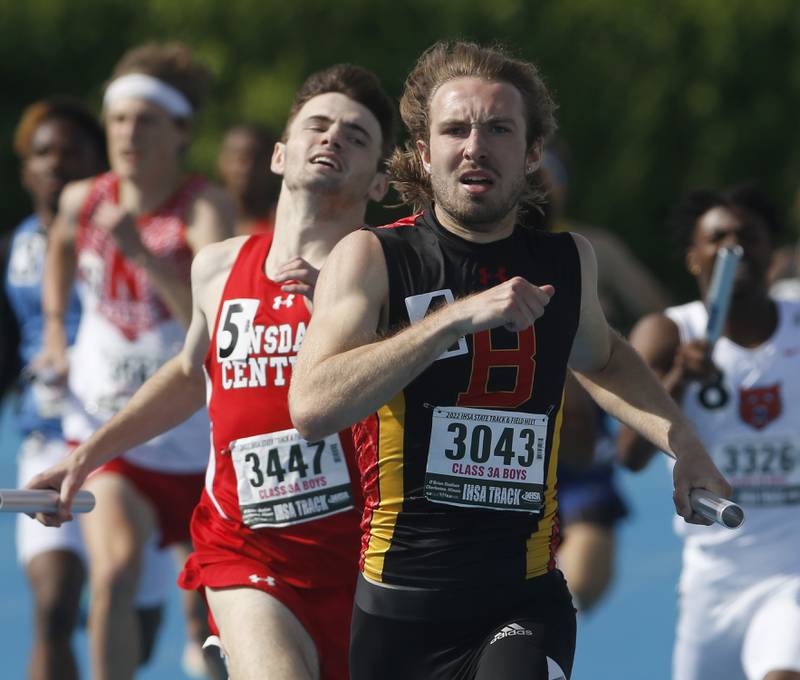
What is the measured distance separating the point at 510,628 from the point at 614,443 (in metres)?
4.56

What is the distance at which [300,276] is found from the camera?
424 cm

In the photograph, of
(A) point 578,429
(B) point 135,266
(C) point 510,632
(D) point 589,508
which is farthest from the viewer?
(D) point 589,508

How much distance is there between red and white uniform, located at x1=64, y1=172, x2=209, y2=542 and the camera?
6.26 meters

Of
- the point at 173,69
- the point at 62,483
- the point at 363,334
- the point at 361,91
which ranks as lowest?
the point at 62,483

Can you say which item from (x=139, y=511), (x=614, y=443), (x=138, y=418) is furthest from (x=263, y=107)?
(x=138, y=418)

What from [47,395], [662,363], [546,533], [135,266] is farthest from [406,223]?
[47,395]

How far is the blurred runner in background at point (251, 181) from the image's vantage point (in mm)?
8844

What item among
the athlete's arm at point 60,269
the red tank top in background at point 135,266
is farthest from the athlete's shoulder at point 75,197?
the red tank top in background at point 135,266

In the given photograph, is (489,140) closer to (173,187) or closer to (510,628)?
(510,628)

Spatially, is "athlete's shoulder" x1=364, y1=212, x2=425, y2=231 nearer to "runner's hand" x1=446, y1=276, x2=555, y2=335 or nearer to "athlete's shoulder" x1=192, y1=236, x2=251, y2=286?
"runner's hand" x1=446, y1=276, x2=555, y2=335

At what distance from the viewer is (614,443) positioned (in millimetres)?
8234

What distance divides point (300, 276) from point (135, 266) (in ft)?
6.99

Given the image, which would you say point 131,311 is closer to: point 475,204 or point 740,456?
point 740,456

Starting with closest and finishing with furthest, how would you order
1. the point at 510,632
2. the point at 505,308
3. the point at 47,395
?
1. the point at 505,308
2. the point at 510,632
3. the point at 47,395
